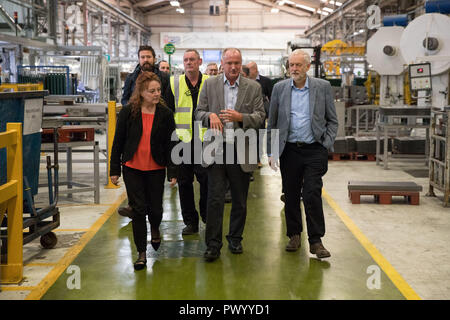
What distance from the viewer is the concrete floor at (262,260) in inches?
162

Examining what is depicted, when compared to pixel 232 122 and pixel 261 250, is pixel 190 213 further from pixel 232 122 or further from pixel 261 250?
pixel 232 122

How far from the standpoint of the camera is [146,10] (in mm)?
38250

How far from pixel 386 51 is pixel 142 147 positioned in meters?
10.7

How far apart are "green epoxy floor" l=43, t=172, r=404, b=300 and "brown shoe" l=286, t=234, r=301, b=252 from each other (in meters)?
0.07

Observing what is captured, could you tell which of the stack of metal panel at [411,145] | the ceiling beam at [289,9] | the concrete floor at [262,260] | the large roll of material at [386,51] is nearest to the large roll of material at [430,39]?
the stack of metal panel at [411,145]

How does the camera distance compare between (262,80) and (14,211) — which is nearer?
(14,211)

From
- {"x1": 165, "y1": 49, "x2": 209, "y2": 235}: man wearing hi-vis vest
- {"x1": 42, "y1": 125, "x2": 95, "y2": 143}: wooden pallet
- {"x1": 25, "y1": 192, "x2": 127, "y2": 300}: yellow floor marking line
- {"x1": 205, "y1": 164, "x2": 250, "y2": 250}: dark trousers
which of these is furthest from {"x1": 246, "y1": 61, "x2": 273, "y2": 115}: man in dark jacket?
{"x1": 205, "y1": 164, "x2": 250, "y2": 250}: dark trousers

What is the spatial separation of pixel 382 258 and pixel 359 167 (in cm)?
616

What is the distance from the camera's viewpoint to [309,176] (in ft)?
16.1

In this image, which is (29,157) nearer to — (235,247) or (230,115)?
(230,115)

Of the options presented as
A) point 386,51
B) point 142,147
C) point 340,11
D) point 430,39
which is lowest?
point 142,147

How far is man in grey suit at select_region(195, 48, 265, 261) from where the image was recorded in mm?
4770

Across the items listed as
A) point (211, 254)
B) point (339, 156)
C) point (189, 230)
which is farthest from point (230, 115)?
point (339, 156)

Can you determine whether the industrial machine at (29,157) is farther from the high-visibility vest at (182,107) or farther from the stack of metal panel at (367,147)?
the stack of metal panel at (367,147)
